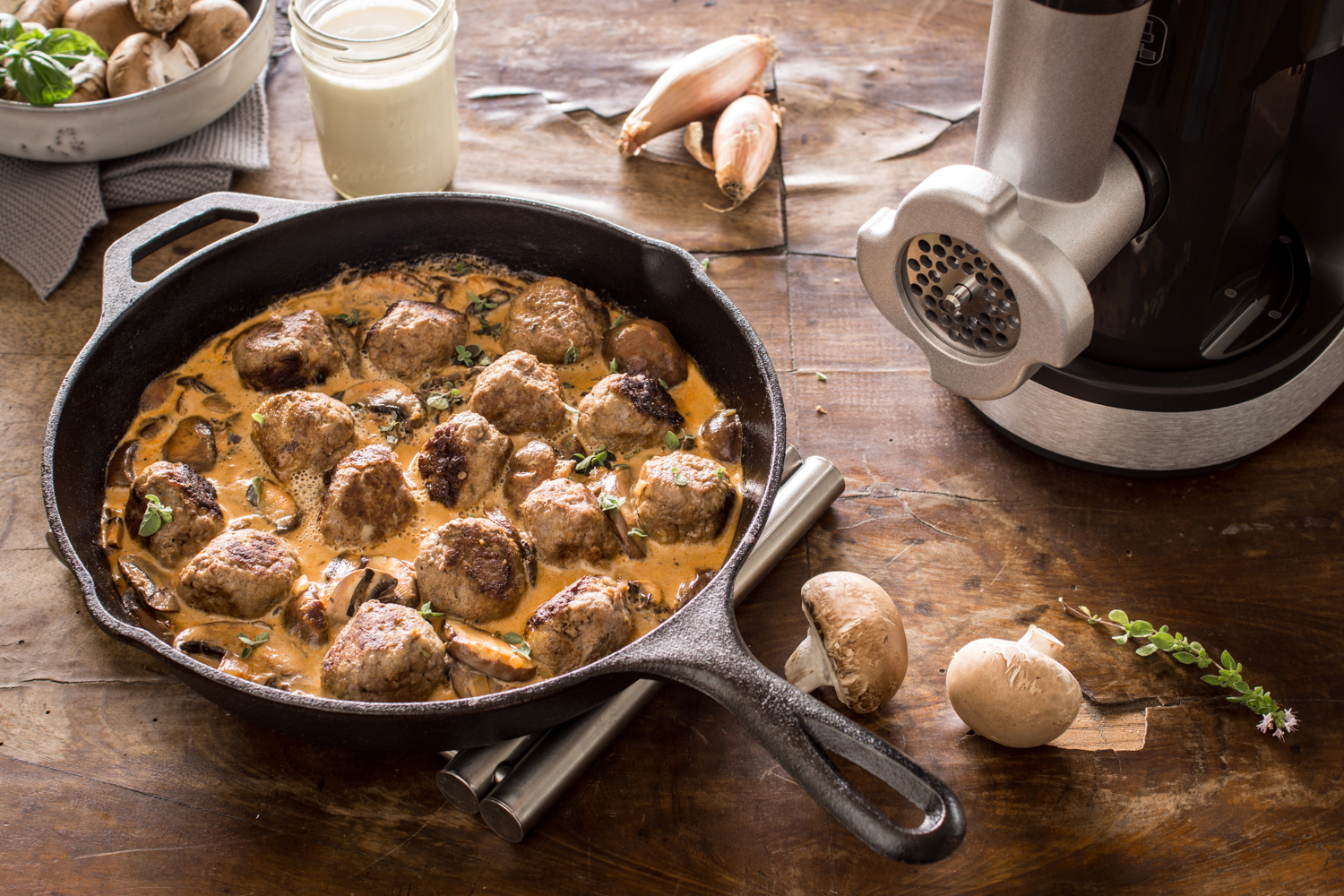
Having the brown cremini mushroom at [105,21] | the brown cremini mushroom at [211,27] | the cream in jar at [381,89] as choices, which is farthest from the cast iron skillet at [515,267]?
the brown cremini mushroom at [105,21]

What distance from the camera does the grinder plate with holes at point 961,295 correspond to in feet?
6.13

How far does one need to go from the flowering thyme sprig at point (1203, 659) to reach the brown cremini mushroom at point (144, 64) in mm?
2622

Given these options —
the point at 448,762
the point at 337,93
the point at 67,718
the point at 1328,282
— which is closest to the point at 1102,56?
the point at 1328,282

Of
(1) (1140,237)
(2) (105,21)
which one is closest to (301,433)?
(2) (105,21)

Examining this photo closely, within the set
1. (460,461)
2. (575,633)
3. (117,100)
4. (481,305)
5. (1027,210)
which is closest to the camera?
(1027,210)

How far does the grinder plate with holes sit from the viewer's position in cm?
187

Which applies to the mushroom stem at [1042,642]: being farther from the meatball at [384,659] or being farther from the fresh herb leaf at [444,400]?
the fresh herb leaf at [444,400]

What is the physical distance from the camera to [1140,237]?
7.04ft

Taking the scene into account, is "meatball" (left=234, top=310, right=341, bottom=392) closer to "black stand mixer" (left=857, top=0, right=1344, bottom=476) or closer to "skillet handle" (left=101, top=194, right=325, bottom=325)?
"skillet handle" (left=101, top=194, right=325, bottom=325)

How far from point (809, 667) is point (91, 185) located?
90.1 inches

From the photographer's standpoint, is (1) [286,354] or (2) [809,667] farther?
(1) [286,354]

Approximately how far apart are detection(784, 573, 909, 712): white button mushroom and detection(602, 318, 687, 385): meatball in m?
0.62

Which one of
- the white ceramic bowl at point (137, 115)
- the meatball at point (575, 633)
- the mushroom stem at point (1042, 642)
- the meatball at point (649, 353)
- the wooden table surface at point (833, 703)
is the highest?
the white ceramic bowl at point (137, 115)

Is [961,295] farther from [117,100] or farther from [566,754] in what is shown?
[117,100]
